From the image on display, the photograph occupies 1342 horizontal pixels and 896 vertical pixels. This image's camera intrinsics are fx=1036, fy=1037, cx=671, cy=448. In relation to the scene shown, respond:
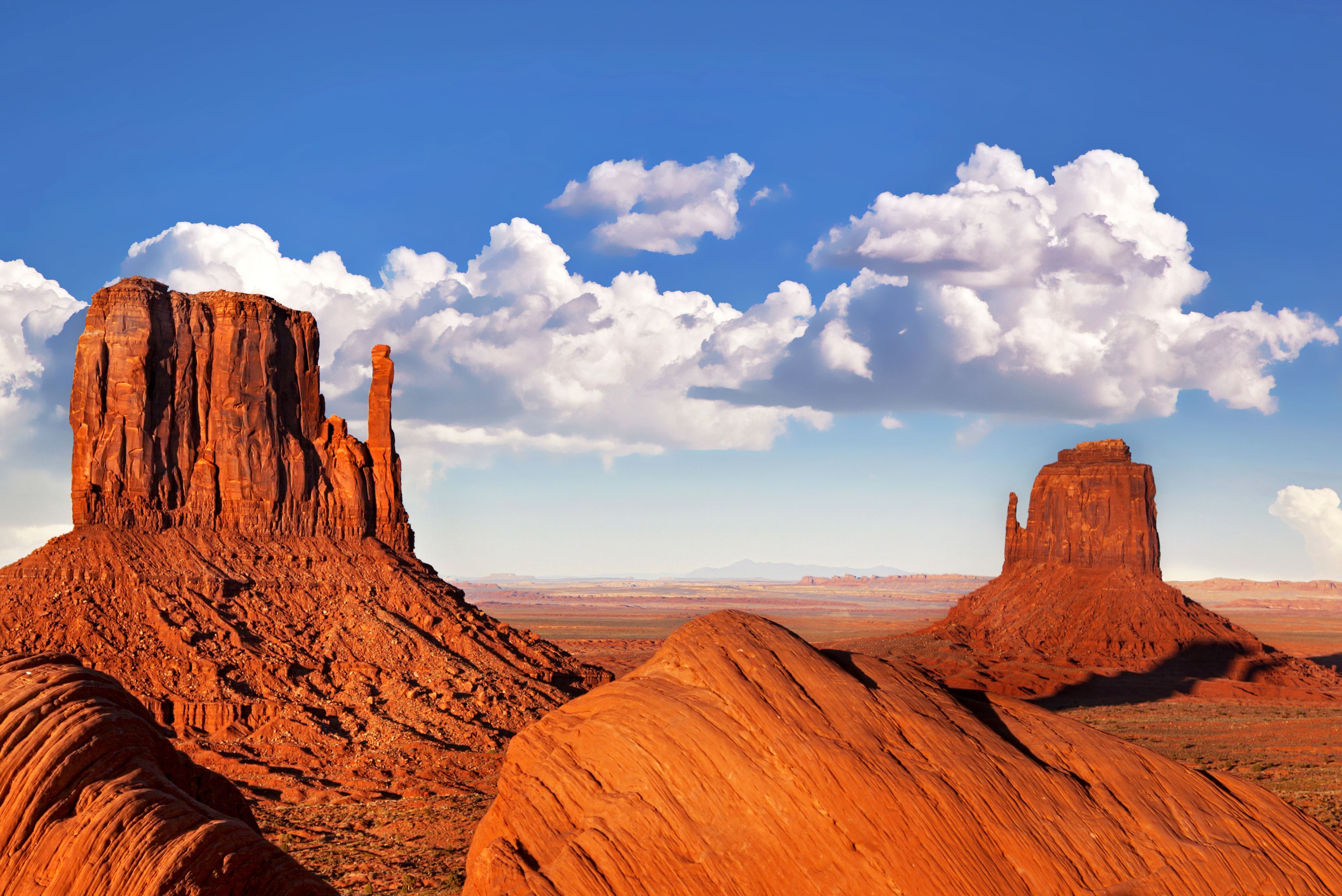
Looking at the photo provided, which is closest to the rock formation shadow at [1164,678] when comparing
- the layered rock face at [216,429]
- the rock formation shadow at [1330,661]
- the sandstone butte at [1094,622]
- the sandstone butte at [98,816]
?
the sandstone butte at [1094,622]

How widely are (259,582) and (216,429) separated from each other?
24.3ft

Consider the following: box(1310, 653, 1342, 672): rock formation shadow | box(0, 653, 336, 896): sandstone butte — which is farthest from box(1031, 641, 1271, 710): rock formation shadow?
box(0, 653, 336, 896): sandstone butte

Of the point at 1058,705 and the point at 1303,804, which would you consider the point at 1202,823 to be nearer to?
the point at 1303,804

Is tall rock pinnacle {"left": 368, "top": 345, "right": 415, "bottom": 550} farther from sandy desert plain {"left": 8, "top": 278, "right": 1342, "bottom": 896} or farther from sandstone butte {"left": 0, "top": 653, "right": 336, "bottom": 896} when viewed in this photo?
sandstone butte {"left": 0, "top": 653, "right": 336, "bottom": 896}

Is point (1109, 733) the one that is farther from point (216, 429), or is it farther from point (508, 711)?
point (216, 429)

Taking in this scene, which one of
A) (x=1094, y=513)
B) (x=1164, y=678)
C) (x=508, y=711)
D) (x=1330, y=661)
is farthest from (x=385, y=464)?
(x=1330, y=661)

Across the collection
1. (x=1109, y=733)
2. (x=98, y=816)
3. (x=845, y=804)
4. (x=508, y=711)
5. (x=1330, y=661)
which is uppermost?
(x=98, y=816)

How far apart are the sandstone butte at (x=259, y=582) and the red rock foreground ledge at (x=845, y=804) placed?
70.8 ft

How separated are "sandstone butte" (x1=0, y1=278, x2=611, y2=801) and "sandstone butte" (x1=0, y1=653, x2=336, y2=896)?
74.0ft

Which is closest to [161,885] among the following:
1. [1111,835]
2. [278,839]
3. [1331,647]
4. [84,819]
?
[84,819]

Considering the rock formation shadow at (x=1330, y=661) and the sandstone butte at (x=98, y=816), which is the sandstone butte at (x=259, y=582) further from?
the rock formation shadow at (x=1330, y=661)

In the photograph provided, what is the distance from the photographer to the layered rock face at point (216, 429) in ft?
141

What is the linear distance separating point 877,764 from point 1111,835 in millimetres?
2650

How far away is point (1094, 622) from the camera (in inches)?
3334
